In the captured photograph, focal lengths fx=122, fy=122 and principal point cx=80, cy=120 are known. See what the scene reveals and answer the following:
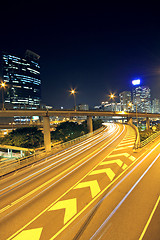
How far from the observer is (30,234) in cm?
612

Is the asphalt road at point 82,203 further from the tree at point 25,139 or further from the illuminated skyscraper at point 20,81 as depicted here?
the illuminated skyscraper at point 20,81

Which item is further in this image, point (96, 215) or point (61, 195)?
point (61, 195)

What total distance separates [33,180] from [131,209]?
30.4 feet

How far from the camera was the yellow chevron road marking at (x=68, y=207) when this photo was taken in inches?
278

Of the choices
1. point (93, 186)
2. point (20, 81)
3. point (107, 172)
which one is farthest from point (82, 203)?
point (20, 81)

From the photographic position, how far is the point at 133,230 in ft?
19.5

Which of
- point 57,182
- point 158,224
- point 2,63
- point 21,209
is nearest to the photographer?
point 158,224

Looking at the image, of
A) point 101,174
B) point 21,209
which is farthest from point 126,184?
point 21,209

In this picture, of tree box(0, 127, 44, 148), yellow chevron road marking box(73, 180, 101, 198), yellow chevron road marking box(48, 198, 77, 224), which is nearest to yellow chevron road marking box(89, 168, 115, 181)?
yellow chevron road marking box(73, 180, 101, 198)

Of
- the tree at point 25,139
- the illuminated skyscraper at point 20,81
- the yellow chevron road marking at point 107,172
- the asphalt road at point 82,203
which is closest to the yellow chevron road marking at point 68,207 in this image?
the asphalt road at point 82,203

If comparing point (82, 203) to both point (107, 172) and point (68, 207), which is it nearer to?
point (68, 207)

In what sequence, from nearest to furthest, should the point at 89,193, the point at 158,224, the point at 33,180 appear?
the point at 158,224 → the point at 89,193 → the point at 33,180

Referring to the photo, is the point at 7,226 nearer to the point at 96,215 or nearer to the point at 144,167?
the point at 96,215

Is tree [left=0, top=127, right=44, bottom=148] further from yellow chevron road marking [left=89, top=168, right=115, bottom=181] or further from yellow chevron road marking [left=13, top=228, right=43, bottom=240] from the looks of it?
yellow chevron road marking [left=13, top=228, right=43, bottom=240]
